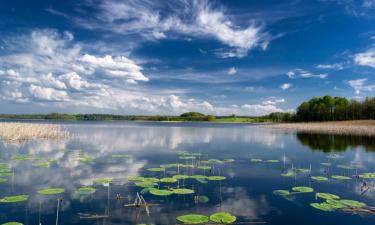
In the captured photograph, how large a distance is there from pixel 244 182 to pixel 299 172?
4211 millimetres

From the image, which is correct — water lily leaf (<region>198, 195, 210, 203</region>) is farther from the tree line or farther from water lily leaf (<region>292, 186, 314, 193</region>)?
the tree line

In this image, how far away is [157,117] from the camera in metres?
197

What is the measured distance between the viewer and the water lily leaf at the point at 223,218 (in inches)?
295

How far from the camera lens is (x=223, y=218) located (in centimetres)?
767

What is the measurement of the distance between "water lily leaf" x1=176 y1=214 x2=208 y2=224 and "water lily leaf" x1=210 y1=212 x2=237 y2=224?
0.74 ft

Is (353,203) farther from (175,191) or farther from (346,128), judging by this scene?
(346,128)

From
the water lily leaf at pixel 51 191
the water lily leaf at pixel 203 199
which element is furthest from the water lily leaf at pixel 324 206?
the water lily leaf at pixel 51 191

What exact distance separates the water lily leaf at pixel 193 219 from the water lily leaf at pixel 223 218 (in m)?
0.23

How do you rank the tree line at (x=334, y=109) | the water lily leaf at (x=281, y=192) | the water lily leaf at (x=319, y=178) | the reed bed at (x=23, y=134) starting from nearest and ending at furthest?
the water lily leaf at (x=281, y=192)
the water lily leaf at (x=319, y=178)
the reed bed at (x=23, y=134)
the tree line at (x=334, y=109)

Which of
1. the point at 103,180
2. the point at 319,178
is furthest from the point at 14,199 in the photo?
the point at 319,178

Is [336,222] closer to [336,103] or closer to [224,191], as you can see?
[224,191]

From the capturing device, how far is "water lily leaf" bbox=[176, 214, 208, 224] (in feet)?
24.4

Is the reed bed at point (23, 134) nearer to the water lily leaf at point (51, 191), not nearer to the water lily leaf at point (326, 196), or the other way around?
the water lily leaf at point (51, 191)

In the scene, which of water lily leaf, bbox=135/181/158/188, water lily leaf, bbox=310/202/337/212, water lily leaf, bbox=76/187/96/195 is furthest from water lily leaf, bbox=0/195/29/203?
water lily leaf, bbox=310/202/337/212
